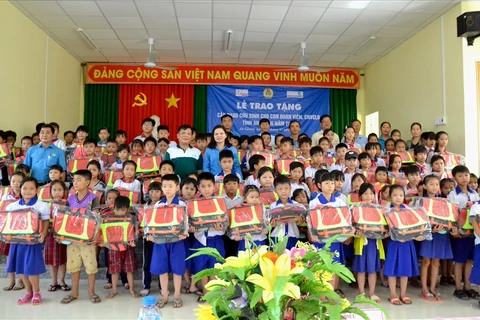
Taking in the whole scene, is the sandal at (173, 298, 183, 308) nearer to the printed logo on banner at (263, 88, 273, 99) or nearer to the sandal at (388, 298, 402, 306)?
the sandal at (388, 298, 402, 306)

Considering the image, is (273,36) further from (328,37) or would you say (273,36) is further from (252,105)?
(252,105)

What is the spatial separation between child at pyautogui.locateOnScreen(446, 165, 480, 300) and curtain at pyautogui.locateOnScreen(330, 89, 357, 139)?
16.5 feet

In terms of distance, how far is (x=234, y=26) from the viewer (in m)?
6.35

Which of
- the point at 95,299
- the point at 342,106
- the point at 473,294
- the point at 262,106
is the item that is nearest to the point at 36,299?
the point at 95,299

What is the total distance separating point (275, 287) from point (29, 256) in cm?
315

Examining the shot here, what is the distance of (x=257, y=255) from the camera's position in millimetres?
926

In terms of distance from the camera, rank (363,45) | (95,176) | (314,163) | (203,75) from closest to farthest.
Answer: (95,176) < (314,163) < (363,45) < (203,75)

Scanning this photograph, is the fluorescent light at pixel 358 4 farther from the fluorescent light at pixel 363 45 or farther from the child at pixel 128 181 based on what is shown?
the child at pixel 128 181

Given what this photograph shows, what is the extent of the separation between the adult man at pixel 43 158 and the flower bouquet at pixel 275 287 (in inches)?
170

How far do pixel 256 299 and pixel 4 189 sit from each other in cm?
398

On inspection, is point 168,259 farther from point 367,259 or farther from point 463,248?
point 463,248

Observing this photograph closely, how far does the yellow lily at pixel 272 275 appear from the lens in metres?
0.83

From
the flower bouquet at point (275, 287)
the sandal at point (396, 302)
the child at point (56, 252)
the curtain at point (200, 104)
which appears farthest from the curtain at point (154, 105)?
the flower bouquet at point (275, 287)

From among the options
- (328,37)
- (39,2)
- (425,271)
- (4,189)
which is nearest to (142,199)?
(4,189)
